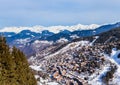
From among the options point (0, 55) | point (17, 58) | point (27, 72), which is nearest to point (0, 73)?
point (0, 55)

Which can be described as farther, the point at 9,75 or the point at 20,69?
the point at 20,69

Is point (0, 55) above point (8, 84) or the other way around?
above

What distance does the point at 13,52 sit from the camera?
5747 centimetres

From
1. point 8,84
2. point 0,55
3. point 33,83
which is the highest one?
point 0,55

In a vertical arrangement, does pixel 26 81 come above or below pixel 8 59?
below

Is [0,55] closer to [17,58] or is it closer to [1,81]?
[1,81]

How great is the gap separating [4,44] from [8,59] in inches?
104

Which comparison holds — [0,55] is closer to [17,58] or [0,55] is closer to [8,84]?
[8,84]

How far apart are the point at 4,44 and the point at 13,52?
8.03 meters

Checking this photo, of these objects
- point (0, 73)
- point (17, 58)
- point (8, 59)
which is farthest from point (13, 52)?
point (0, 73)

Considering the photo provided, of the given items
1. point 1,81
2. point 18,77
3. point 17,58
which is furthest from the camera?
point 17,58

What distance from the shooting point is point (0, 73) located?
43.0 meters

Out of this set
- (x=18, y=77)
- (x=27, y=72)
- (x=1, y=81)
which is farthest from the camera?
(x=27, y=72)

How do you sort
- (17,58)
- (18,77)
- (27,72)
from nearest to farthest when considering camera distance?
1. (18,77)
2. (17,58)
3. (27,72)
